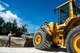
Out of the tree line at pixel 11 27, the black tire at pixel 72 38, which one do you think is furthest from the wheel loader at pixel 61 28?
the tree line at pixel 11 27

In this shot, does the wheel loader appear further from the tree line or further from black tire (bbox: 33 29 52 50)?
the tree line

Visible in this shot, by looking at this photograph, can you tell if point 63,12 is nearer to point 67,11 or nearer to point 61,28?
point 67,11

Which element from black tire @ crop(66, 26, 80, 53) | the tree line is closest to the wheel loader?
black tire @ crop(66, 26, 80, 53)

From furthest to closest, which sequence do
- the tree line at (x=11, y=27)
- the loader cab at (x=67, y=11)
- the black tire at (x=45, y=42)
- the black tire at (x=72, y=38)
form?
the tree line at (x=11, y=27)
the black tire at (x=45, y=42)
the loader cab at (x=67, y=11)
the black tire at (x=72, y=38)

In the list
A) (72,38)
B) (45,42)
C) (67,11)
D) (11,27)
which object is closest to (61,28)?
(67,11)

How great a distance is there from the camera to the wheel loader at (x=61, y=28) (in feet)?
33.2

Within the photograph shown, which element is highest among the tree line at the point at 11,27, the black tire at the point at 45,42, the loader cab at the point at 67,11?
the tree line at the point at 11,27

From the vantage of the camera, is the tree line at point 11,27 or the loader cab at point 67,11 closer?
the loader cab at point 67,11

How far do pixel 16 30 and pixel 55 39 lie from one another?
85439 millimetres

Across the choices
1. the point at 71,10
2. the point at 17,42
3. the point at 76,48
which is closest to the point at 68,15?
the point at 71,10

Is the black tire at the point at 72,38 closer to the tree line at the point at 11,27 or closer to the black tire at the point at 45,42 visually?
the black tire at the point at 45,42

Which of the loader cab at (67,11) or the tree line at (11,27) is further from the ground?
the tree line at (11,27)

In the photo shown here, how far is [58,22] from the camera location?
1193 cm

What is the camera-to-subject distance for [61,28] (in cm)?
1129
